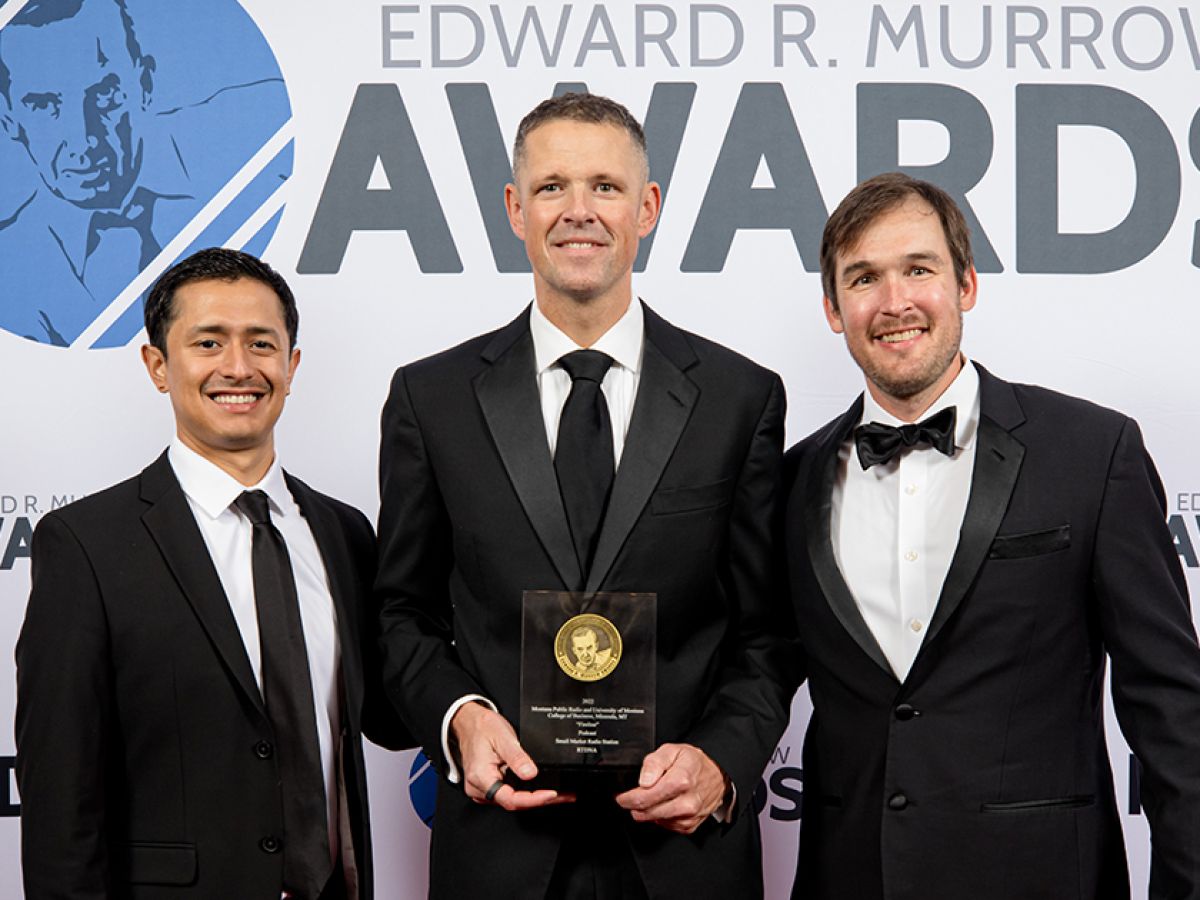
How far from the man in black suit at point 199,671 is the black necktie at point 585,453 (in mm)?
524

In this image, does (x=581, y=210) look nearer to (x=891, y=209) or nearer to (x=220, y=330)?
(x=891, y=209)

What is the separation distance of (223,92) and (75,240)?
52 centimetres

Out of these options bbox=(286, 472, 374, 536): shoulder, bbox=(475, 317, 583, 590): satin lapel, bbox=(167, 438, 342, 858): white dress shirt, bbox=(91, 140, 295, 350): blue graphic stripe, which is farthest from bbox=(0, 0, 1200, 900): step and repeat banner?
bbox=(475, 317, 583, 590): satin lapel

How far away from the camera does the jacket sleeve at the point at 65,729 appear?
2150mm

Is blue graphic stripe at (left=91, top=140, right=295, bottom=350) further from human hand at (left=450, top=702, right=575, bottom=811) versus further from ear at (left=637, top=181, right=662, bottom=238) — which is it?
human hand at (left=450, top=702, right=575, bottom=811)

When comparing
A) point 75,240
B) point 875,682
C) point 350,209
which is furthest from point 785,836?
point 75,240

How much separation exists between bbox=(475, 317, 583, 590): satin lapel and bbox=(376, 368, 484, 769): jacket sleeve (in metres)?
0.16

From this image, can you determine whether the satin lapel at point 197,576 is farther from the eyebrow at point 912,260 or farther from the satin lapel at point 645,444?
the eyebrow at point 912,260

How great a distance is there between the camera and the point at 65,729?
2.18 m

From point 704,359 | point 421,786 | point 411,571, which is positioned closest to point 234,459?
point 411,571

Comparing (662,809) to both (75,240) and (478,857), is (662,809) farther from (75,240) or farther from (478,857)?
(75,240)

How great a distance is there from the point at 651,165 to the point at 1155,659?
5.51 feet

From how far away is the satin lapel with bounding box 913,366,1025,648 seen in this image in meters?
2.15

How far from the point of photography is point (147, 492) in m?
2.37
